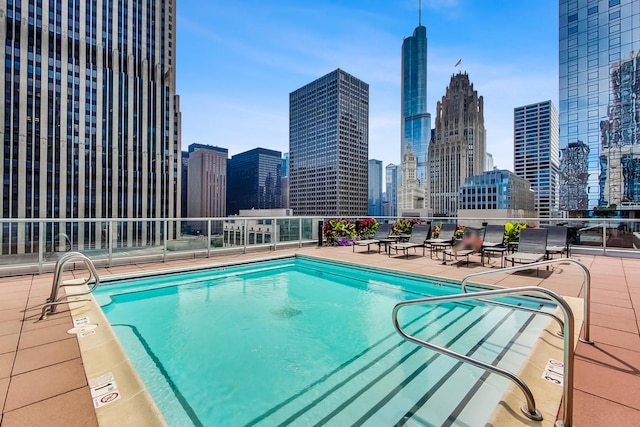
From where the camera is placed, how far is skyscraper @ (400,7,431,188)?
171125mm

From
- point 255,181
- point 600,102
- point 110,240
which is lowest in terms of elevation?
point 110,240

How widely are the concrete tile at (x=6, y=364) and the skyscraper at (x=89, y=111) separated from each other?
228 ft

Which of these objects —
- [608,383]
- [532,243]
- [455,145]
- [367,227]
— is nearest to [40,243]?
[608,383]

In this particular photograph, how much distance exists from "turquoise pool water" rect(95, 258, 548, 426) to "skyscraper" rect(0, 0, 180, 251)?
67834mm

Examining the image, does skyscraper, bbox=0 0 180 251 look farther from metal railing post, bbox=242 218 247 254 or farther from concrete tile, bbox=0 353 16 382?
concrete tile, bbox=0 353 16 382

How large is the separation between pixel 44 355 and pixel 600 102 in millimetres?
90461

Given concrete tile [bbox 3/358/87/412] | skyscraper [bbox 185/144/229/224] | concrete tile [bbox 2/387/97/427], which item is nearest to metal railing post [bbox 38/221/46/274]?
concrete tile [bbox 3/358/87/412]

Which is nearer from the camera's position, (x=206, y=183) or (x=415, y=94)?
(x=206, y=183)

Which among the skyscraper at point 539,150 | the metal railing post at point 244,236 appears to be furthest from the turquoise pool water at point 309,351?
the skyscraper at point 539,150

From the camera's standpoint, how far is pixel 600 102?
6519cm

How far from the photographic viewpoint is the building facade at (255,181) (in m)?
168

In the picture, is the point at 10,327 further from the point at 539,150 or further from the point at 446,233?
the point at 539,150

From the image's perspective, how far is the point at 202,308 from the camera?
5.13m

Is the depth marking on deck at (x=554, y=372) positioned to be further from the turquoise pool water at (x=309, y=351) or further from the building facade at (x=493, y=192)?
the building facade at (x=493, y=192)
